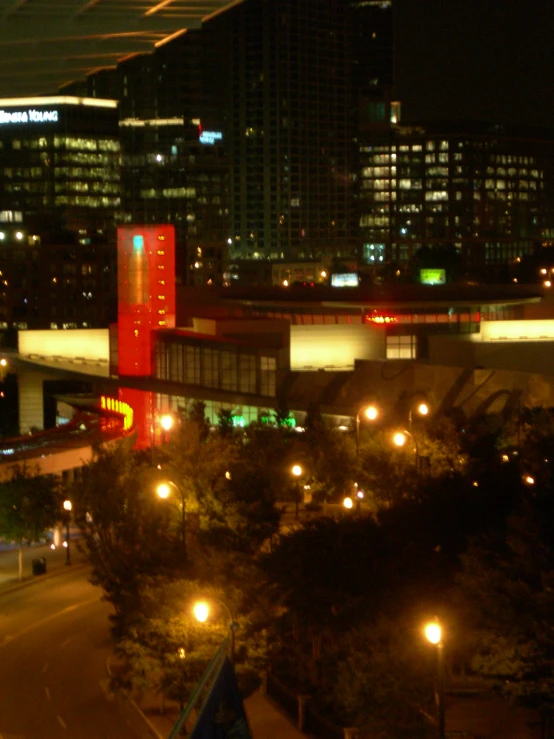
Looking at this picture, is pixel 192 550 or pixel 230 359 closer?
pixel 192 550

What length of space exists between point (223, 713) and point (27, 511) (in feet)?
95.8

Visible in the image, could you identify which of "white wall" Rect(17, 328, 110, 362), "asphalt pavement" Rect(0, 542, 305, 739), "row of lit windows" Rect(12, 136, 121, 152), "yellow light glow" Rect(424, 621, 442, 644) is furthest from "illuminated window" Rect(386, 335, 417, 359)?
"row of lit windows" Rect(12, 136, 121, 152)

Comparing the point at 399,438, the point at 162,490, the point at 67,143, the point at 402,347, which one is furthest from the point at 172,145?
the point at 162,490

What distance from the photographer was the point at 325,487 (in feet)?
117

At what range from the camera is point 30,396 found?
79.6 metres

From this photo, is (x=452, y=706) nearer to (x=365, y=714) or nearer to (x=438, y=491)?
(x=365, y=714)

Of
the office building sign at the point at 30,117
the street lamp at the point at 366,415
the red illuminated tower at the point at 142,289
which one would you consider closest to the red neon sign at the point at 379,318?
the red illuminated tower at the point at 142,289

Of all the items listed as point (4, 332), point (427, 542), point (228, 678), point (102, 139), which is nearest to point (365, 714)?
point (427, 542)

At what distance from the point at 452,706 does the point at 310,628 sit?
8.97ft

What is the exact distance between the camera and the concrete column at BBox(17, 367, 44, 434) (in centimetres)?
7912

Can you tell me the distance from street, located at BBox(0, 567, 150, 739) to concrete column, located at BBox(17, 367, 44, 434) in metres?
46.4

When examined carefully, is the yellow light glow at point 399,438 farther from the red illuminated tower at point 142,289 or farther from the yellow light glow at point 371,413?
the red illuminated tower at point 142,289

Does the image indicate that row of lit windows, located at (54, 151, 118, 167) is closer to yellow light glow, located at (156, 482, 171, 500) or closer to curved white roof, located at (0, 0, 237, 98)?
yellow light glow, located at (156, 482, 171, 500)

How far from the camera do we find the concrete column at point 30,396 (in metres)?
79.1
